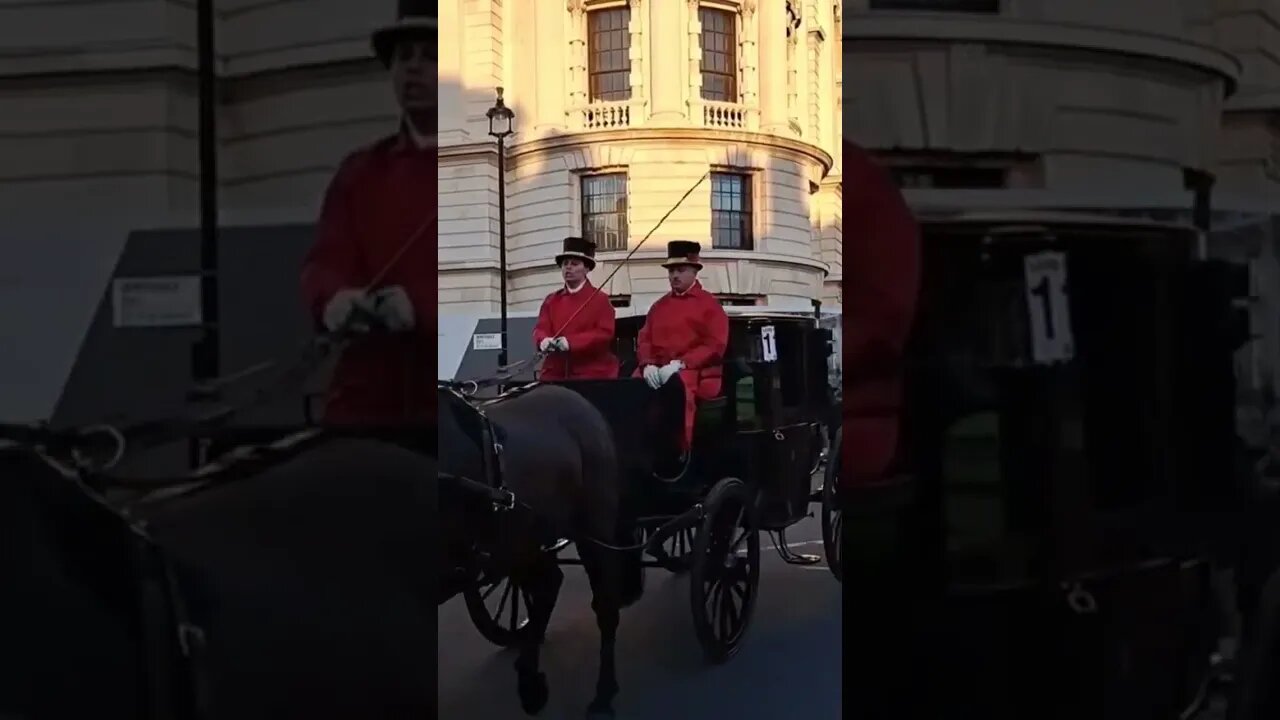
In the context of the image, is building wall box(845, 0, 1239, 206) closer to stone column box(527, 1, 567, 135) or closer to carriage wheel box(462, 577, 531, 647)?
stone column box(527, 1, 567, 135)

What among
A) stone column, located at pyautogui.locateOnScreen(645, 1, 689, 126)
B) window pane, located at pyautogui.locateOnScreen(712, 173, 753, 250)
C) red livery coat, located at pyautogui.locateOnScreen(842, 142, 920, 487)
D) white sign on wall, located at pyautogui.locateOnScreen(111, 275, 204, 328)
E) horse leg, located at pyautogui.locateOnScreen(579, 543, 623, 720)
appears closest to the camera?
white sign on wall, located at pyautogui.locateOnScreen(111, 275, 204, 328)

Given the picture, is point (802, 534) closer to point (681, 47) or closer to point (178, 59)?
point (681, 47)

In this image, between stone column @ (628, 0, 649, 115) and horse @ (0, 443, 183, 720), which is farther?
stone column @ (628, 0, 649, 115)

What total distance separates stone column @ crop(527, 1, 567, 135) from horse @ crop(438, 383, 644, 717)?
618 mm

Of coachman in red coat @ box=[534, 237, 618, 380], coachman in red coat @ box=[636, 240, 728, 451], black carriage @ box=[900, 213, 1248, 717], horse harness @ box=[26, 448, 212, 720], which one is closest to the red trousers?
coachman in red coat @ box=[636, 240, 728, 451]

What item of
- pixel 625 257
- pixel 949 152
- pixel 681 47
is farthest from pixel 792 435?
pixel 681 47

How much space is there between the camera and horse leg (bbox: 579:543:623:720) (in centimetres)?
217

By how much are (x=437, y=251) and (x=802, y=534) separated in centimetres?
114

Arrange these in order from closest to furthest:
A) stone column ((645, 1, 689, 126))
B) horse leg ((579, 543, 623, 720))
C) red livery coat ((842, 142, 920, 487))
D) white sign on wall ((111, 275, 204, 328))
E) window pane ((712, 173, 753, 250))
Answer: white sign on wall ((111, 275, 204, 328)) → red livery coat ((842, 142, 920, 487)) → stone column ((645, 1, 689, 126)) → window pane ((712, 173, 753, 250)) → horse leg ((579, 543, 623, 720))

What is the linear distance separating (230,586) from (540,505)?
70 centimetres

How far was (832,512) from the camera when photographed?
223cm

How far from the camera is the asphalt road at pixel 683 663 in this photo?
7.10ft

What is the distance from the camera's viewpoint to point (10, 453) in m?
1.74

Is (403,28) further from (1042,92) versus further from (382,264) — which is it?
(1042,92)
